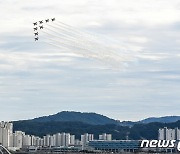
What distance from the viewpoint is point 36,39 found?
134m

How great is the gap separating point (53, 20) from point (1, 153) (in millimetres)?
77287

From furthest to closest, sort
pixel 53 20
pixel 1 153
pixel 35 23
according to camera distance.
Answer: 1. pixel 1 153
2. pixel 35 23
3. pixel 53 20

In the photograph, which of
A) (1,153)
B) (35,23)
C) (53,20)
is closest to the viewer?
(53,20)

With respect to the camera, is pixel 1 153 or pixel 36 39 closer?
pixel 36 39

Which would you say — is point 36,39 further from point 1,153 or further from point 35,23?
point 1,153

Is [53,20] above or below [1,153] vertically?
above

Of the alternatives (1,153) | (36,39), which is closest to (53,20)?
(36,39)

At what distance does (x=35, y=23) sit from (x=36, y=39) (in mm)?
8554

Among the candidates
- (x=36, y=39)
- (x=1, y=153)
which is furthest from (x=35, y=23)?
(x=1, y=153)

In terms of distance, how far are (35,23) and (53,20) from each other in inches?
401

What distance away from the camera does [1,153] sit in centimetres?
19875

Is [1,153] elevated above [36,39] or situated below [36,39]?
below

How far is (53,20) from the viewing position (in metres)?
132

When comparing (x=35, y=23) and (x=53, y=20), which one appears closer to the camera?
(x=53, y=20)
